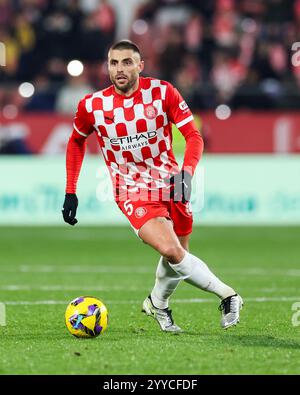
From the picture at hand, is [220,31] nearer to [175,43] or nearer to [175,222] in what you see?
[175,43]

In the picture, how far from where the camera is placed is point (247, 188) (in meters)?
17.2

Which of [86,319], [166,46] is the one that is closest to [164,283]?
[86,319]

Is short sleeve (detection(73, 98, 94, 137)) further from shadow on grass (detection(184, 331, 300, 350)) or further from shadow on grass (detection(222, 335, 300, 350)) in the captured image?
shadow on grass (detection(222, 335, 300, 350))

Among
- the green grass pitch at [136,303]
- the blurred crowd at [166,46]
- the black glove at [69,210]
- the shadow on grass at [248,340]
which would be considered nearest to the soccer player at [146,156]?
the black glove at [69,210]

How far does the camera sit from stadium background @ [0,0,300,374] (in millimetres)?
14289

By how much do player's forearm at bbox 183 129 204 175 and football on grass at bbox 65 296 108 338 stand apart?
1227 mm

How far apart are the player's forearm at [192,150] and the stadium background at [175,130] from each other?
12.8 feet

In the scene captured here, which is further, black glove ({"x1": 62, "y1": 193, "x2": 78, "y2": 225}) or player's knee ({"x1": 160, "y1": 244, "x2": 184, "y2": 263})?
black glove ({"x1": 62, "y1": 193, "x2": 78, "y2": 225})

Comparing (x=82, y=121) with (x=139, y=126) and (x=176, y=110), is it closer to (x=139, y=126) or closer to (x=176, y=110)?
(x=139, y=126)

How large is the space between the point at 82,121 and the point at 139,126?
48 cm

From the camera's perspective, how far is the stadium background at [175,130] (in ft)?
46.9

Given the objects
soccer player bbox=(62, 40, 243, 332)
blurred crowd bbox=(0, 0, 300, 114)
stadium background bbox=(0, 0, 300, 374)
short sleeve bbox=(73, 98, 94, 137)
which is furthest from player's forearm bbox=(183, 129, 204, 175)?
blurred crowd bbox=(0, 0, 300, 114)

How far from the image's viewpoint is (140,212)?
302 inches

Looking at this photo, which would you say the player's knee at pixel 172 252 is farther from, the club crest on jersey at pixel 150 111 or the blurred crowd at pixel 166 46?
the blurred crowd at pixel 166 46
